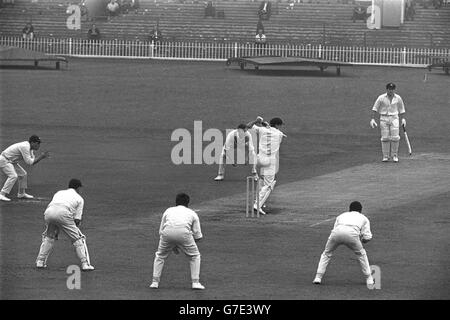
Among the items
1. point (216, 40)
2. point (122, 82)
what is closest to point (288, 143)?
point (122, 82)

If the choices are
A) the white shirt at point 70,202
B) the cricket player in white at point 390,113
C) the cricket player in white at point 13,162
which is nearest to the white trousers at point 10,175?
the cricket player in white at point 13,162

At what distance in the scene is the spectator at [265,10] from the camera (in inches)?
2692

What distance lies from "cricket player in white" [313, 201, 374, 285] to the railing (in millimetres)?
42187

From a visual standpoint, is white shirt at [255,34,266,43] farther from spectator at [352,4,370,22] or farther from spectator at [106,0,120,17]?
spectator at [106,0,120,17]

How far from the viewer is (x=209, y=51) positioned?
64688 millimetres

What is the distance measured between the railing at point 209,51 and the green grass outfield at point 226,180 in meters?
2.84

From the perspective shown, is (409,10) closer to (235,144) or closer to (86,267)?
(235,144)

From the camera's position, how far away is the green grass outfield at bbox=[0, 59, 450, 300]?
20500 millimetres

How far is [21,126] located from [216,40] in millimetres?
25556

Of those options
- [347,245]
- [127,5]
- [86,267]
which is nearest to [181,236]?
[86,267]

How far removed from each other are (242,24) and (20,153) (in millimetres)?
41424

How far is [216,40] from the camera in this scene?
6694 centimetres

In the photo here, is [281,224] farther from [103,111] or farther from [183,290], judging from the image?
[103,111]

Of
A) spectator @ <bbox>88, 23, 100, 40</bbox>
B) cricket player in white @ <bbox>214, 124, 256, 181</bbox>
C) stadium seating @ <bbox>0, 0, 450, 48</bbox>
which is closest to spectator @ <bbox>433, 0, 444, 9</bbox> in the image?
stadium seating @ <bbox>0, 0, 450, 48</bbox>
